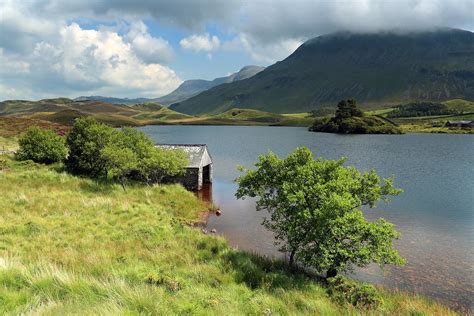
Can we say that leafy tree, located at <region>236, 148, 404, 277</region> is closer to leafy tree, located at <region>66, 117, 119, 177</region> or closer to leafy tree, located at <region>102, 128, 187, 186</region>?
leafy tree, located at <region>102, 128, 187, 186</region>

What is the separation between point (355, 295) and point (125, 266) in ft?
36.5

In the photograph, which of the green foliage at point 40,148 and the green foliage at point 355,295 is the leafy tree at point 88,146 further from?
the green foliage at point 355,295

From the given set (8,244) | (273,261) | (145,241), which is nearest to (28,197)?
(8,244)

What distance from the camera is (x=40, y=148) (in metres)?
48.2

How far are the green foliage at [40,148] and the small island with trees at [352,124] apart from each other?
152m

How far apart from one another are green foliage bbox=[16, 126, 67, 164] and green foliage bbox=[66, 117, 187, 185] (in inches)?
156

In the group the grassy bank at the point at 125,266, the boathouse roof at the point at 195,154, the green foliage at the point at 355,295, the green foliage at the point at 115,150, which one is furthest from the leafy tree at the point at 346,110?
the green foliage at the point at 355,295

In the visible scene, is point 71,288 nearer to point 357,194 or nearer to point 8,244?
point 8,244

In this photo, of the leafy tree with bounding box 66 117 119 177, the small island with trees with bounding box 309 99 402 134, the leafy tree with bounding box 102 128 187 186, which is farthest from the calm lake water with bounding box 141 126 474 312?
the small island with trees with bounding box 309 99 402 134

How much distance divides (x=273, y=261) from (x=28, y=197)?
23485mm

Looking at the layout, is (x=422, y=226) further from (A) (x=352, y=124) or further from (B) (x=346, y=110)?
(B) (x=346, y=110)

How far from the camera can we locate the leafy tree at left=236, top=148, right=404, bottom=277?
1767cm

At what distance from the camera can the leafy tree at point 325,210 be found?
17672 mm

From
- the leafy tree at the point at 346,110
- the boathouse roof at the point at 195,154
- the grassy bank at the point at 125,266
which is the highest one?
the leafy tree at the point at 346,110
